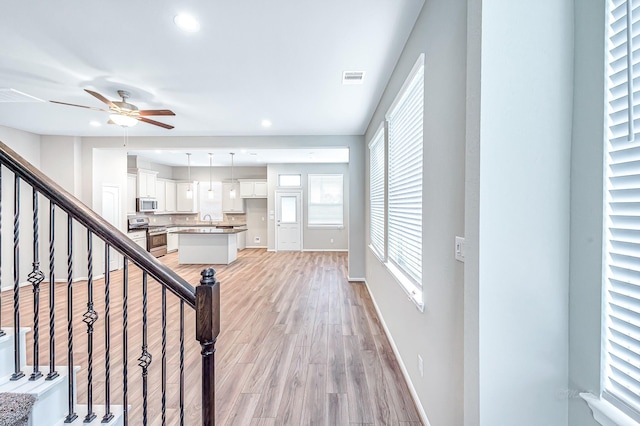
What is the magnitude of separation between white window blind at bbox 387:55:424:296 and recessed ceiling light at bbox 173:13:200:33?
1.60 metres

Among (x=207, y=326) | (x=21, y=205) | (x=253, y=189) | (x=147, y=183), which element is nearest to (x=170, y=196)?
(x=147, y=183)

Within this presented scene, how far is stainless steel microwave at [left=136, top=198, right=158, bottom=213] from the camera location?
7223mm

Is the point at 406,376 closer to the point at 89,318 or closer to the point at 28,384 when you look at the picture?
the point at 89,318

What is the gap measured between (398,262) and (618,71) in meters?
2.18

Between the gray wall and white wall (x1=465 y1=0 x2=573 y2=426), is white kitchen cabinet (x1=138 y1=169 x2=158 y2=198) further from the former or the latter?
the gray wall

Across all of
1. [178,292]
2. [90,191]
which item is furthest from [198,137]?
[178,292]

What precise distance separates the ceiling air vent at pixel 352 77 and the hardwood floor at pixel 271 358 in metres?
2.70

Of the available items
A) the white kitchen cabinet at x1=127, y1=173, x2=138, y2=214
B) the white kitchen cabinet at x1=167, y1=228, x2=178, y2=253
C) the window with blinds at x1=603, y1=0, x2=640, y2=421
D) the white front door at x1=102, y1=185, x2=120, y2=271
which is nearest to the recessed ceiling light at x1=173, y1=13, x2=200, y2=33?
the window with blinds at x1=603, y1=0, x2=640, y2=421

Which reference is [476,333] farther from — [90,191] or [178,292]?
[90,191]

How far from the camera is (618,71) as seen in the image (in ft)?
2.53

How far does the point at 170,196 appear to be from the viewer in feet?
28.8

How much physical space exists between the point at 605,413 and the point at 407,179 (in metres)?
1.82

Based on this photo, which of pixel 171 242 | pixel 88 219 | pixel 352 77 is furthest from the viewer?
pixel 171 242

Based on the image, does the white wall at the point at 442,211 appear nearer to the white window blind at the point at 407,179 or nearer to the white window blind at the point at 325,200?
the white window blind at the point at 407,179
